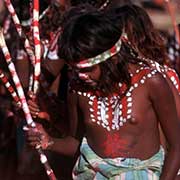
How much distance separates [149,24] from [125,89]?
807 mm

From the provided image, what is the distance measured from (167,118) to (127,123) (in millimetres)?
189

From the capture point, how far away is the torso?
12.2 feet

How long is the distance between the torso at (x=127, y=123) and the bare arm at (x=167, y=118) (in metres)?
0.04

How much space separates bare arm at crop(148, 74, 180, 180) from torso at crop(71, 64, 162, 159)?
4 cm

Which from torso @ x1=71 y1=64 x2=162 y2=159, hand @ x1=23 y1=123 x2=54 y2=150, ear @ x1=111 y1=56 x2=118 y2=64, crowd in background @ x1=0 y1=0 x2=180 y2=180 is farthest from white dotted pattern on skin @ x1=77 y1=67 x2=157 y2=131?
crowd in background @ x1=0 y1=0 x2=180 y2=180

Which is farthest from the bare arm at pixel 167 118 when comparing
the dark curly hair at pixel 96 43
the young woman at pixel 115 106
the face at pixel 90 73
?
the face at pixel 90 73

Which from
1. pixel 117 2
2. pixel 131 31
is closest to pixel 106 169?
pixel 131 31

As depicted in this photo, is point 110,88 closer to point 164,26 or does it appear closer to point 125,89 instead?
point 125,89

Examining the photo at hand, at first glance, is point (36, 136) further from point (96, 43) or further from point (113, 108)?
point (96, 43)

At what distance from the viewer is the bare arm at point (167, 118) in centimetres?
367

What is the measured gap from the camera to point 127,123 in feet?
12.3

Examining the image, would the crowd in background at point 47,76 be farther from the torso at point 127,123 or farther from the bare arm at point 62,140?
the torso at point 127,123

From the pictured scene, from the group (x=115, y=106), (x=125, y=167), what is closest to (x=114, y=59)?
(x=115, y=106)

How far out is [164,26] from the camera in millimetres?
11961
